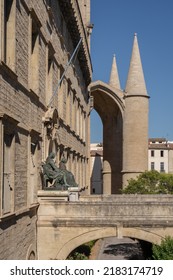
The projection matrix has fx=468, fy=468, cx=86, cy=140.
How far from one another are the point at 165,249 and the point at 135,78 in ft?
116

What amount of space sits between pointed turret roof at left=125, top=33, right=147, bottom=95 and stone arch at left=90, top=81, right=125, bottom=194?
5677 millimetres

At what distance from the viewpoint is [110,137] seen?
59.4 metres

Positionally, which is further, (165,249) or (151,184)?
(151,184)

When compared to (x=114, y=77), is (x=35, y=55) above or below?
below

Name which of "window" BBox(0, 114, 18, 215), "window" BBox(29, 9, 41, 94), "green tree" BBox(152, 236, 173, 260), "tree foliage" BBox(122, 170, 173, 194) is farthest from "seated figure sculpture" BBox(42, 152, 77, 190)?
"tree foliage" BBox(122, 170, 173, 194)

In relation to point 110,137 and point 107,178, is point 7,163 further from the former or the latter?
point 110,137

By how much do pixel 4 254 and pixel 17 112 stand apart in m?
3.70

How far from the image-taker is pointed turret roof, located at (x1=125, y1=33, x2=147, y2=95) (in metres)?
47.9

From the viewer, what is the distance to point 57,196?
15.9 m

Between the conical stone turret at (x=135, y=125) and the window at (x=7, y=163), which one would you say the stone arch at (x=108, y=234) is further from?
the conical stone turret at (x=135, y=125)

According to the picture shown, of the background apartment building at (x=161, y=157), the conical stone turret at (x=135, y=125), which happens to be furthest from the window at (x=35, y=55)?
the background apartment building at (x=161, y=157)

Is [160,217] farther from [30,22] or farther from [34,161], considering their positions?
[30,22]

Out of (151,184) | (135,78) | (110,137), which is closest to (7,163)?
(151,184)
